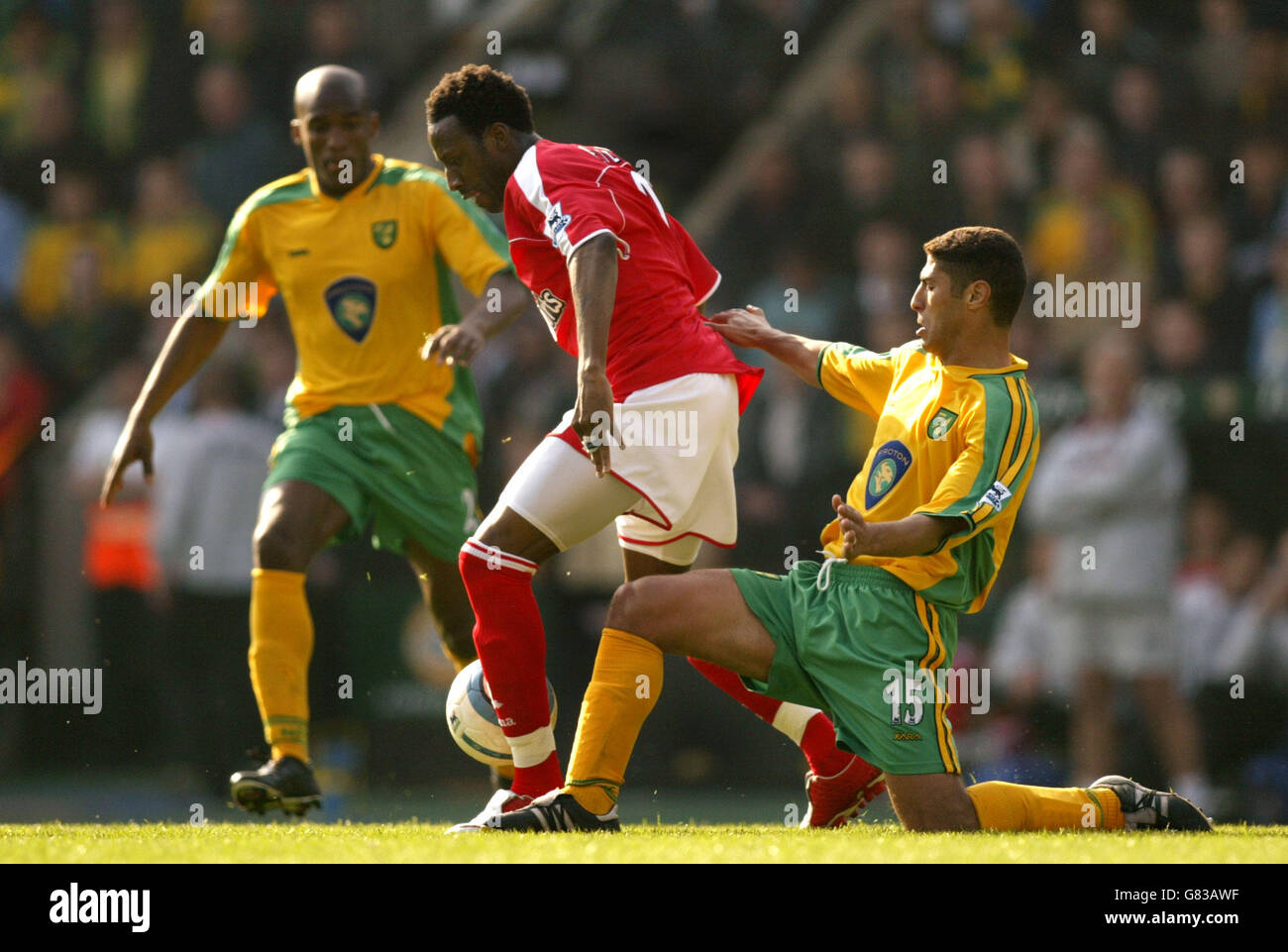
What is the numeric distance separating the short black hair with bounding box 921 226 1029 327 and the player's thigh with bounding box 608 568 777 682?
3.56 ft

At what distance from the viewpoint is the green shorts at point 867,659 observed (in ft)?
14.7

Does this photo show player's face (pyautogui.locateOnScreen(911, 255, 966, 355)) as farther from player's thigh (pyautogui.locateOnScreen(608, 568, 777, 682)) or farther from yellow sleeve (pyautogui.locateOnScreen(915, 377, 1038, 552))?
player's thigh (pyautogui.locateOnScreen(608, 568, 777, 682))

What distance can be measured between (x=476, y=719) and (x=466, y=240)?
5.42ft

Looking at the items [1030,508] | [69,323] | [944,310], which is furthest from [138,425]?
[69,323]

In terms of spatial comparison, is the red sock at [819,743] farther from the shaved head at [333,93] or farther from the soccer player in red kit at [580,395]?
the shaved head at [333,93]

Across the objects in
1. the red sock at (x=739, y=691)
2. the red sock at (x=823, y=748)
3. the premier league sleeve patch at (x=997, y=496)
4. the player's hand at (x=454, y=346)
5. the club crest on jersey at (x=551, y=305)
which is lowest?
the red sock at (x=823, y=748)

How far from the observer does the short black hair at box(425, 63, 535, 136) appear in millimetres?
4793

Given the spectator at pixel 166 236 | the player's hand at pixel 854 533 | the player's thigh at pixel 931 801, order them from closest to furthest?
the player's hand at pixel 854 533
the player's thigh at pixel 931 801
the spectator at pixel 166 236

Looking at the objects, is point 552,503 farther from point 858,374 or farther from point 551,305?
point 858,374

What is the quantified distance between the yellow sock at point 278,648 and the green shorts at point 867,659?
1638 mm

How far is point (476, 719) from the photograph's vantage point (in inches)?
203

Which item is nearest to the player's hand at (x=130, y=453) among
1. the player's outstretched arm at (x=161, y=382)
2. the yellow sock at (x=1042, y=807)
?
the player's outstretched arm at (x=161, y=382)

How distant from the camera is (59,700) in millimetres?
10539
